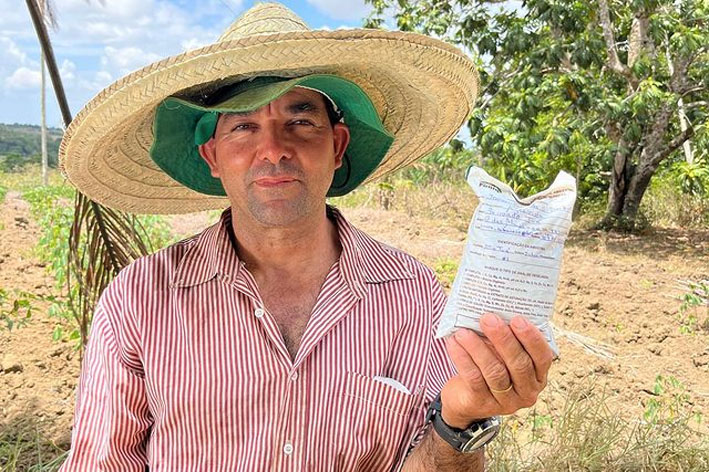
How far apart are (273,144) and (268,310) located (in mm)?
356

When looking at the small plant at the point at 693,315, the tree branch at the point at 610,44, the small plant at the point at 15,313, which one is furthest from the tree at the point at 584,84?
the small plant at the point at 15,313

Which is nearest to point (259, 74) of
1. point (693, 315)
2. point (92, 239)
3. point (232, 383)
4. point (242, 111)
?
point (242, 111)

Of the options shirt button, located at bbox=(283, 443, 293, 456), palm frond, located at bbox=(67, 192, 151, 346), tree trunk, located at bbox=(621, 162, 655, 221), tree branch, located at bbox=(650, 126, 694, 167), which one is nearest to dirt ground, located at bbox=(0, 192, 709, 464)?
tree trunk, located at bbox=(621, 162, 655, 221)

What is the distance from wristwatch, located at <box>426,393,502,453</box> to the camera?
1301 mm

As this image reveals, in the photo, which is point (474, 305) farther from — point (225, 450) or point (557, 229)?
point (225, 450)

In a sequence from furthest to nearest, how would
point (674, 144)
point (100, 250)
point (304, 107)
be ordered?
1. point (674, 144)
2. point (100, 250)
3. point (304, 107)

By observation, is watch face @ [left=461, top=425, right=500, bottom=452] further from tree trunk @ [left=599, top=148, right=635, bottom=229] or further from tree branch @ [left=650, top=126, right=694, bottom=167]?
tree trunk @ [left=599, top=148, right=635, bottom=229]

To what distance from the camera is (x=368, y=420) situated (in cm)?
150

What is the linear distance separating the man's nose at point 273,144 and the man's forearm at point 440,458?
2.03ft

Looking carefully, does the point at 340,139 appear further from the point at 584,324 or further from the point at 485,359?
the point at 584,324

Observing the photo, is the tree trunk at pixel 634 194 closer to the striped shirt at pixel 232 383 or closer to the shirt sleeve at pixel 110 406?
the striped shirt at pixel 232 383

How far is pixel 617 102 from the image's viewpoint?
6742 mm

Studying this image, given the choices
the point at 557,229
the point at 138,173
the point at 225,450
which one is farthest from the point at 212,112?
the point at 557,229

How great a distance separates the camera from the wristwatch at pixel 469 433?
1301 mm
